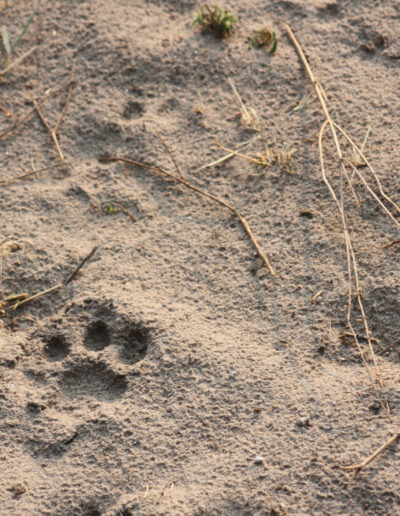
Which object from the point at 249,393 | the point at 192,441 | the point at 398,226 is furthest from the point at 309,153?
the point at 192,441

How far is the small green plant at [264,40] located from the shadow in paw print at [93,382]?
A: 1459mm

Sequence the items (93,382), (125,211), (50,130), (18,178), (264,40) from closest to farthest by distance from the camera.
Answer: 1. (93,382)
2. (125,211)
3. (18,178)
4. (50,130)
5. (264,40)

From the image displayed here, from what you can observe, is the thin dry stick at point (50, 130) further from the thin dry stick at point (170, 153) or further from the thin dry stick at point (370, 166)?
the thin dry stick at point (370, 166)

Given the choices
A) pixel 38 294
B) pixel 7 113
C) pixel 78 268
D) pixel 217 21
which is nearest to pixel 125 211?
pixel 78 268

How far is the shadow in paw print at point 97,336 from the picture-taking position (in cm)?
205

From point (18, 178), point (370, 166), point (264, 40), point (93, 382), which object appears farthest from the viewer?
point (264, 40)

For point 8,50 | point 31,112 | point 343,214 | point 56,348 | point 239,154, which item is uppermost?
point 343,214

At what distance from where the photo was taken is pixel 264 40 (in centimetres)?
278

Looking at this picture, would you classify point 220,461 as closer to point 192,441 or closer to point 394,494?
point 192,441

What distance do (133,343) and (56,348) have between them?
0.75 ft

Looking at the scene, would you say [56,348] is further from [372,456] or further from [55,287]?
[372,456]

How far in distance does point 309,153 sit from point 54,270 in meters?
0.96

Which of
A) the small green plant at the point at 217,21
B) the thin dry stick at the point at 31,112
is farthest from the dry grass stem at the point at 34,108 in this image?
the small green plant at the point at 217,21

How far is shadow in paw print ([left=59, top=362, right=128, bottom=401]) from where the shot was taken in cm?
Answer: 195
